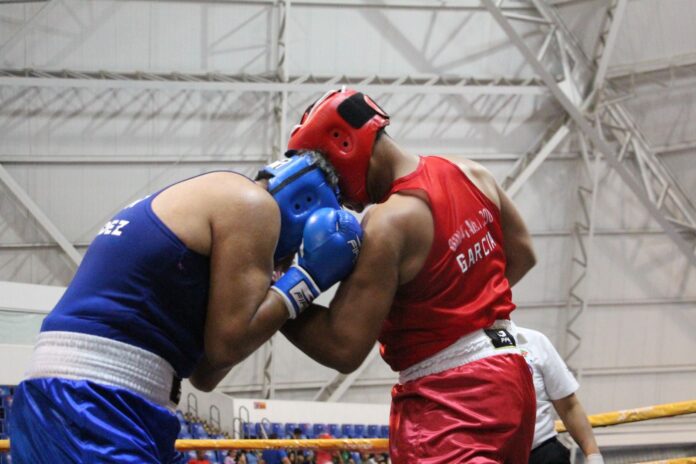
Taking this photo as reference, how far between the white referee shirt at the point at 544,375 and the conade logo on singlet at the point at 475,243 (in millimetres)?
1136

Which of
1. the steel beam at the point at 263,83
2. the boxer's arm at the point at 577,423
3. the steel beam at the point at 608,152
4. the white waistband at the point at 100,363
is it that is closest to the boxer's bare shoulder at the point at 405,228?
the white waistband at the point at 100,363

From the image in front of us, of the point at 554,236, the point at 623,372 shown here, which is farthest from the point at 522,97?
the point at 623,372

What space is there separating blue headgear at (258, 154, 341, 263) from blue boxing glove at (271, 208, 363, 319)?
0.09ft

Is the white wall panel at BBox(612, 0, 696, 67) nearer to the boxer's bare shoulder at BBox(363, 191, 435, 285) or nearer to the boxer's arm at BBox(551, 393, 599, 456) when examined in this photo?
the boxer's arm at BBox(551, 393, 599, 456)

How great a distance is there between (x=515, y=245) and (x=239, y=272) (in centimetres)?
108

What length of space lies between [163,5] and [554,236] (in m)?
6.29

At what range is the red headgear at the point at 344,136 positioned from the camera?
8.29ft

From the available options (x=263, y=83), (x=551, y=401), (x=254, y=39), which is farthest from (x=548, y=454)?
(x=254, y=39)

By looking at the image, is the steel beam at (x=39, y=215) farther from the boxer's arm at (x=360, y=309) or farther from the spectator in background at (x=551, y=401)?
the boxer's arm at (x=360, y=309)

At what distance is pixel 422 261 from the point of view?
248 centimetres

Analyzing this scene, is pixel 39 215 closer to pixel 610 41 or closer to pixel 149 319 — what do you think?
pixel 610 41

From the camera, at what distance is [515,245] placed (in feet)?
9.58

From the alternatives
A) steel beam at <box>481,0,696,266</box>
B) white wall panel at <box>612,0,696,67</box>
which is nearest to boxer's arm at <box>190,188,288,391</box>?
steel beam at <box>481,0,696,266</box>

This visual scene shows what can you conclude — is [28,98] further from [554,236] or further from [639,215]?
[639,215]
